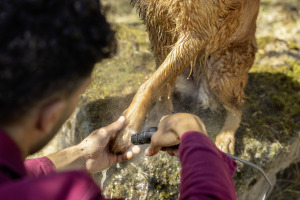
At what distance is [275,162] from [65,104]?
232cm

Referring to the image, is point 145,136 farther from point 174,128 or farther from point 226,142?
point 226,142

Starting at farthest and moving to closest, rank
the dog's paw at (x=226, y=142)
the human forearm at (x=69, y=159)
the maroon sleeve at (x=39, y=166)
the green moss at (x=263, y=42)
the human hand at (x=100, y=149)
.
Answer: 1. the green moss at (x=263, y=42)
2. the dog's paw at (x=226, y=142)
3. the human hand at (x=100, y=149)
4. the human forearm at (x=69, y=159)
5. the maroon sleeve at (x=39, y=166)

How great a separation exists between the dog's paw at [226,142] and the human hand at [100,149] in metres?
0.84

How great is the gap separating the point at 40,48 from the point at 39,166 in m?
1.05

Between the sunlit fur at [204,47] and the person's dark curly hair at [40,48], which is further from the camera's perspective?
the sunlit fur at [204,47]

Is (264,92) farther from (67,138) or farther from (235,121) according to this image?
(67,138)

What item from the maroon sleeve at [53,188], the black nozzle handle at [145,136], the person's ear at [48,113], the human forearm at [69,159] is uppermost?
the person's ear at [48,113]

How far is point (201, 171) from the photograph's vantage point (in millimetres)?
1233

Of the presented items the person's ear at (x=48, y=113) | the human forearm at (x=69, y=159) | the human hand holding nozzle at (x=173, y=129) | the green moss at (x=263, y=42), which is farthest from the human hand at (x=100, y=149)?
the green moss at (x=263, y=42)

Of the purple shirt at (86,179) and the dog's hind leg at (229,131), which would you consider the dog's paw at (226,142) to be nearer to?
the dog's hind leg at (229,131)

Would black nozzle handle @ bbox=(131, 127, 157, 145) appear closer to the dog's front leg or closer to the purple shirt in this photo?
the dog's front leg

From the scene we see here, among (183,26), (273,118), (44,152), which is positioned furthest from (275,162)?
(44,152)

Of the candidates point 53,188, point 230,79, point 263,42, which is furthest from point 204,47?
point 263,42

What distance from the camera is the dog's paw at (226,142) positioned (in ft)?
8.57
